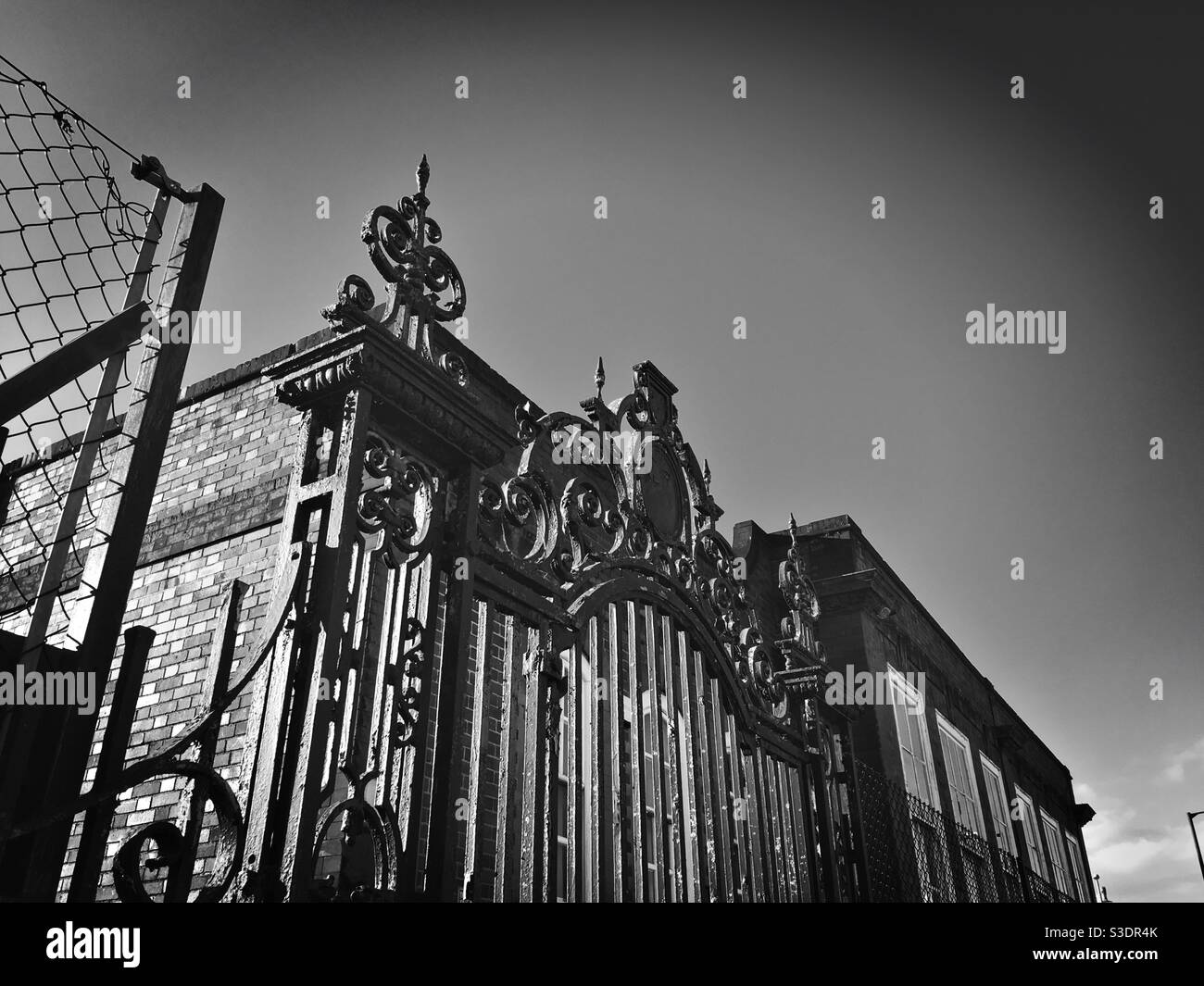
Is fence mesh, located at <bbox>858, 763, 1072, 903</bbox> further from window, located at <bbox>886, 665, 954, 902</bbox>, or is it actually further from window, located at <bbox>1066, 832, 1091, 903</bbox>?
window, located at <bbox>1066, 832, 1091, 903</bbox>

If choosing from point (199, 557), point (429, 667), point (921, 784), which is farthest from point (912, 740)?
point (429, 667)

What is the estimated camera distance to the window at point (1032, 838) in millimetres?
14461

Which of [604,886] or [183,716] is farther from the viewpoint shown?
[183,716]

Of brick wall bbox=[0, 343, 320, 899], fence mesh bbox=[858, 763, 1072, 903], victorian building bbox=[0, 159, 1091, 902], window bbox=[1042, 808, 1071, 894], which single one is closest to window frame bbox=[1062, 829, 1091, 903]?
window bbox=[1042, 808, 1071, 894]

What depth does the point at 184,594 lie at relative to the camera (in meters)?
5.68

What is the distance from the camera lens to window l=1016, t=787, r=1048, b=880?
14461 millimetres

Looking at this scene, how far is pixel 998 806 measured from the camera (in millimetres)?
13430

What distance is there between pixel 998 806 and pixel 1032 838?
6.99ft

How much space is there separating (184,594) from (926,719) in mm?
8850

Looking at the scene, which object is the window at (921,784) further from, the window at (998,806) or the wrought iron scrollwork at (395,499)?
the wrought iron scrollwork at (395,499)

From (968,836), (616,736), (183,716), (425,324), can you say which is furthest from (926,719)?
(425,324)

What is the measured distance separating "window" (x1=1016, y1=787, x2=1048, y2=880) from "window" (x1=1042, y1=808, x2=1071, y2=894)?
49 centimetres

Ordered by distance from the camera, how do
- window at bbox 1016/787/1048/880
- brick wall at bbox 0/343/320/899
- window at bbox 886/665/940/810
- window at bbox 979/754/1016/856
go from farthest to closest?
window at bbox 1016/787/1048/880
window at bbox 979/754/1016/856
window at bbox 886/665/940/810
brick wall at bbox 0/343/320/899
